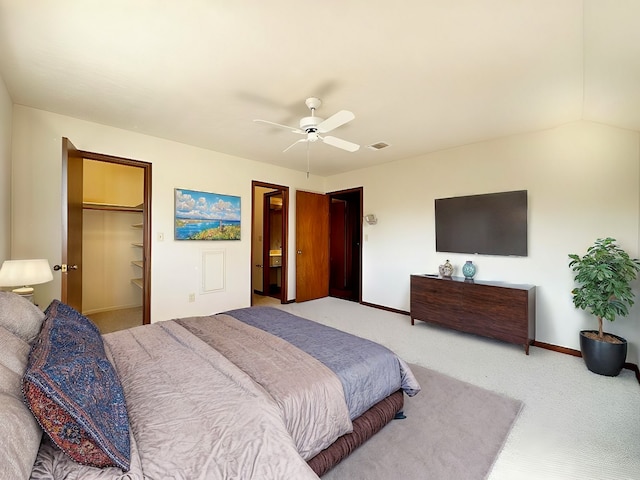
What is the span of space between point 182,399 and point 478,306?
3.24 metres

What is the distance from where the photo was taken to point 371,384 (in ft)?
5.45

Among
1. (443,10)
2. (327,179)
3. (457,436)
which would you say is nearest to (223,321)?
(457,436)

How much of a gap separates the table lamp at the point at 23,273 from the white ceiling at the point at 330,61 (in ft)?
4.93

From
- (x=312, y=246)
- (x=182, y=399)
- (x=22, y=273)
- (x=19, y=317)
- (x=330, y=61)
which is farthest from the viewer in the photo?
(x=312, y=246)

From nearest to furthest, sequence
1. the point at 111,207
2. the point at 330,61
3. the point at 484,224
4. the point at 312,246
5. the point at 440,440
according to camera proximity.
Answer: the point at 440,440 → the point at 330,61 → the point at 484,224 → the point at 111,207 → the point at 312,246

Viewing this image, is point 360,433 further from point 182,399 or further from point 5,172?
point 5,172

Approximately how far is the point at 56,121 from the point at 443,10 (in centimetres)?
377

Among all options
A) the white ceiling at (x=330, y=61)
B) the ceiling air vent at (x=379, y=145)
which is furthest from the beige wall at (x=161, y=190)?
the ceiling air vent at (x=379, y=145)

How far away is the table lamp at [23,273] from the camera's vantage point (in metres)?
2.14

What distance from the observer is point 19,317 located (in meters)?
1.34

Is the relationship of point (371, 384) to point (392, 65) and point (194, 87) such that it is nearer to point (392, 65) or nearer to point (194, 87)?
point (392, 65)

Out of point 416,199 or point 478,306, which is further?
point 416,199

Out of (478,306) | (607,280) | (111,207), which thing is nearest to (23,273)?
(111,207)

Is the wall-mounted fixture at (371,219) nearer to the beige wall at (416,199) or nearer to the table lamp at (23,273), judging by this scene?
the beige wall at (416,199)
